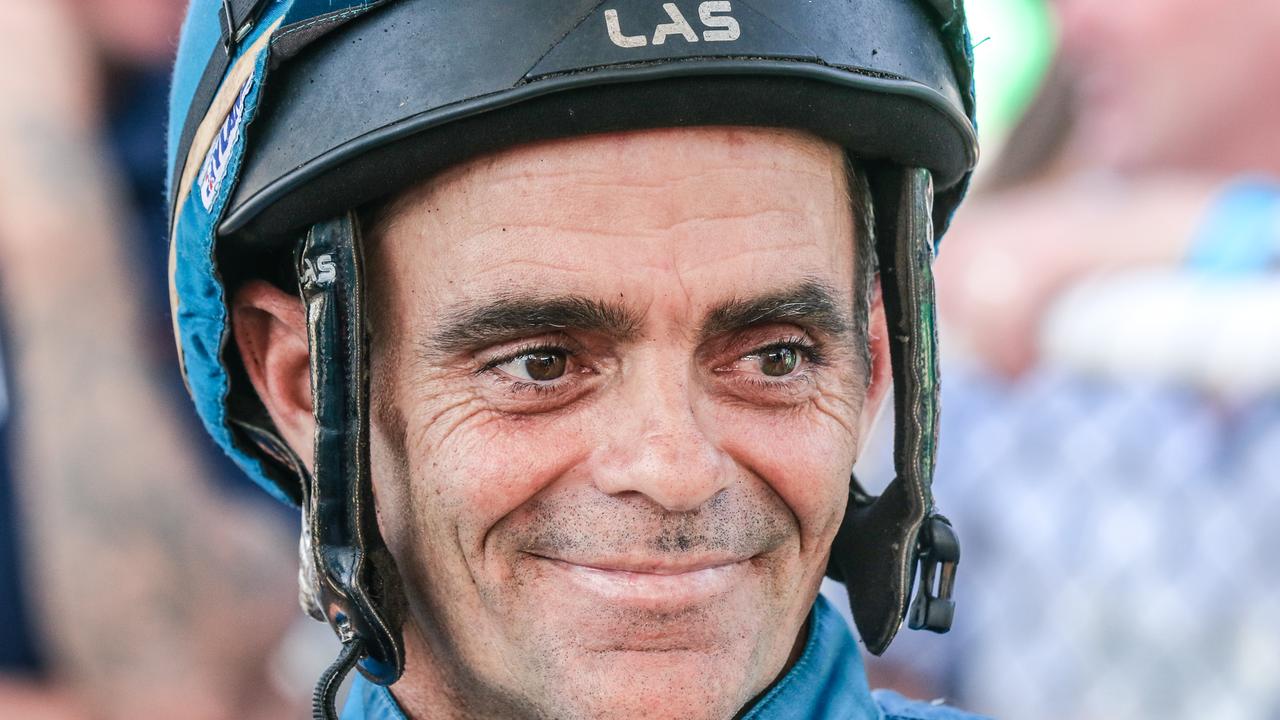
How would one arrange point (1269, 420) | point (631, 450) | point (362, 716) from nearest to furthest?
point (631, 450), point (362, 716), point (1269, 420)

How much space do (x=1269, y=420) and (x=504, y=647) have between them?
→ 3060mm

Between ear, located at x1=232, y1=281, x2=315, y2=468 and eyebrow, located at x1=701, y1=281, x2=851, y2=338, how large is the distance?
0.73m

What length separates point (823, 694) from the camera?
2.62 metres

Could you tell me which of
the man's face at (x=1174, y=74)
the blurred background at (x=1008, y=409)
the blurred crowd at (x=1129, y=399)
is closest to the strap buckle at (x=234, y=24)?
the blurred background at (x=1008, y=409)

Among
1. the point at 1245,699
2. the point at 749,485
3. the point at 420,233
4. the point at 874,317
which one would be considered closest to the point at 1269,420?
the point at 1245,699

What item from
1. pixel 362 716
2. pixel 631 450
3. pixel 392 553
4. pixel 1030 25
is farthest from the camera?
pixel 1030 25

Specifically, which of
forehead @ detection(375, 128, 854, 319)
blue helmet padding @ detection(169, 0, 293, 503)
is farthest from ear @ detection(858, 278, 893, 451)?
blue helmet padding @ detection(169, 0, 293, 503)

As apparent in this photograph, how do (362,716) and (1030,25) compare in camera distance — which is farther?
(1030,25)

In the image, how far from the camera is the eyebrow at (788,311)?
7.92 ft

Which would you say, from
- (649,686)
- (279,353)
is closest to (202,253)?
(279,353)

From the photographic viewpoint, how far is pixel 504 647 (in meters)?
2.46

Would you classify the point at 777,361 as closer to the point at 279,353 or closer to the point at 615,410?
the point at 615,410

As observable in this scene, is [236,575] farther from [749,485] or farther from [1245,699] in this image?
[1245,699]

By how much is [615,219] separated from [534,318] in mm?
192
